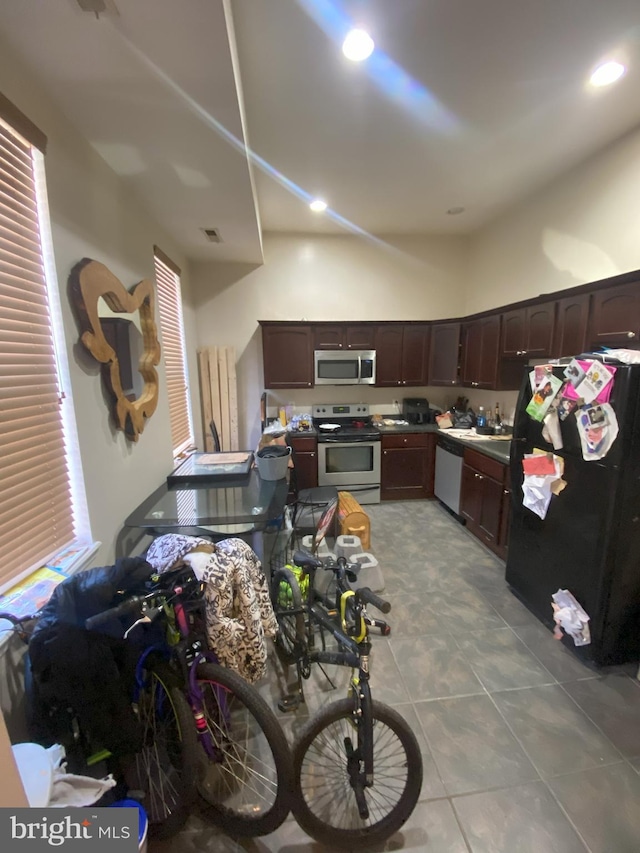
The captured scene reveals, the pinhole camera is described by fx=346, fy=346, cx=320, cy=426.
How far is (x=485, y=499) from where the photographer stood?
294cm

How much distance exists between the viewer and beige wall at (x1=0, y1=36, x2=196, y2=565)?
135 centimetres

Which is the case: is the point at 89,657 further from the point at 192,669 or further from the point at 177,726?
the point at 177,726

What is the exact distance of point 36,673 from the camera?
1018 mm

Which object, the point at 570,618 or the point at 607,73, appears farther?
the point at 570,618

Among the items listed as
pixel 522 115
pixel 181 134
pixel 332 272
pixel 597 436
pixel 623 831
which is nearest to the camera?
pixel 623 831

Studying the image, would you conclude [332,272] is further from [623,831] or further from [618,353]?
[623,831]

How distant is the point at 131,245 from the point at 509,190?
3.08 meters

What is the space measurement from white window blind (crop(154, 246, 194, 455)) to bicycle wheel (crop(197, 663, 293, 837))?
6.48ft

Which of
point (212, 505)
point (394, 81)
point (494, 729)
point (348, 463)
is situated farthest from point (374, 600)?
point (348, 463)

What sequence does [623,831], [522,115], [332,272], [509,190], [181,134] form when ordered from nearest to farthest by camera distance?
1. [623,831]
2. [181,134]
3. [522,115]
4. [509,190]
5. [332,272]

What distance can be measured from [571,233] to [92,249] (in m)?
3.33

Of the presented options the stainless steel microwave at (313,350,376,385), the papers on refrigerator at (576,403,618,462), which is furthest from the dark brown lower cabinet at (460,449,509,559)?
the stainless steel microwave at (313,350,376,385)

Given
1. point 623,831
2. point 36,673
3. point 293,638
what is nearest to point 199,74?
point 36,673

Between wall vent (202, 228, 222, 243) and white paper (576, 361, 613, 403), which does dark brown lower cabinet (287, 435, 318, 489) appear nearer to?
wall vent (202, 228, 222, 243)
